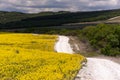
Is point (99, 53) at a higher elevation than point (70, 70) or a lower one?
lower

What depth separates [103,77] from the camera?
39.4 metres

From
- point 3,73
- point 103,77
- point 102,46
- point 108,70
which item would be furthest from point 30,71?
point 102,46

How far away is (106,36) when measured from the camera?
81.6m

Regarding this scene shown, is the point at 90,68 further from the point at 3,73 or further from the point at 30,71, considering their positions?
the point at 3,73

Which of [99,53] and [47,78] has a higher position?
[47,78]

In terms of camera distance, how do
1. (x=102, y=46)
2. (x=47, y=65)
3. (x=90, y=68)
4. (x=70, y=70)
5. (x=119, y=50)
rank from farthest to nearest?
(x=102, y=46) → (x=119, y=50) → (x=90, y=68) → (x=47, y=65) → (x=70, y=70)

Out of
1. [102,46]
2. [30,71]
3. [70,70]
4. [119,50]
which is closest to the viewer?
[30,71]

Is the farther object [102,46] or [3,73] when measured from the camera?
[102,46]

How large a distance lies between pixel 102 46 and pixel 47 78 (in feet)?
150

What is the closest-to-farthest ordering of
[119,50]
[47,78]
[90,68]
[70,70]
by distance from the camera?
1. [47,78]
2. [70,70]
3. [90,68]
4. [119,50]

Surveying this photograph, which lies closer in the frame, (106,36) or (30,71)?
(30,71)

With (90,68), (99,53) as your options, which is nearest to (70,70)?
(90,68)

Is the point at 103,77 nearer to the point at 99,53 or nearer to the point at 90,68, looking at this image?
the point at 90,68

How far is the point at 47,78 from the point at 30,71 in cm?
410
